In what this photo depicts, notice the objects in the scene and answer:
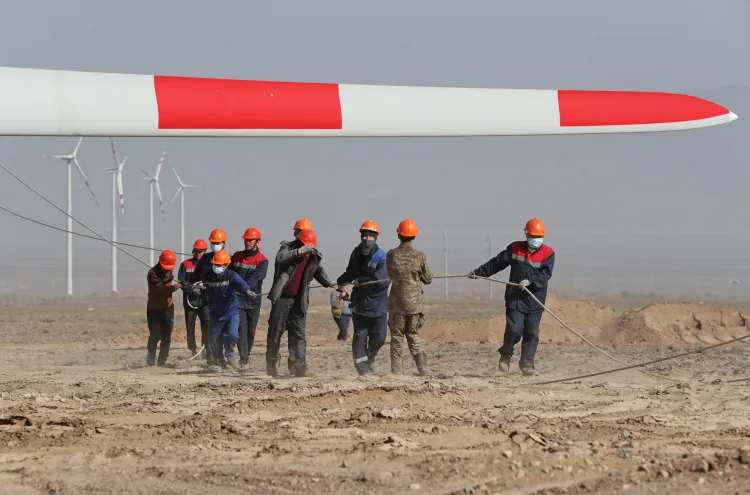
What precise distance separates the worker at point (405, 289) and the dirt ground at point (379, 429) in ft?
1.85

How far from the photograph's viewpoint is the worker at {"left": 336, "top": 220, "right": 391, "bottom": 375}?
13.7 meters

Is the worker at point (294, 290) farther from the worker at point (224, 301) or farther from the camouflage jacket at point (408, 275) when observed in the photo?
the worker at point (224, 301)

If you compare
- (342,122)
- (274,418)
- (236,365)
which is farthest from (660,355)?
(342,122)

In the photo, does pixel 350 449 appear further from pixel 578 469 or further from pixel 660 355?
pixel 660 355

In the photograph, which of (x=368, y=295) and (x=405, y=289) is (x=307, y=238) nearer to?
(x=368, y=295)

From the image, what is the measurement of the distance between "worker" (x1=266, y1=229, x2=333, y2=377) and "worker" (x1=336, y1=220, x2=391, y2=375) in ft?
1.16

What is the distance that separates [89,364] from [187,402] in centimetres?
731

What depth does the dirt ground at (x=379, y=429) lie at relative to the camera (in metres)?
7.25

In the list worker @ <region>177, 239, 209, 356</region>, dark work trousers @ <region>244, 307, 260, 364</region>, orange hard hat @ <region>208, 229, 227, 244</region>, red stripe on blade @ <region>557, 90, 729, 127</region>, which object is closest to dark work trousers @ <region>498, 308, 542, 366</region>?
dark work trousers @ <region>244, 307, 260, 364</region>

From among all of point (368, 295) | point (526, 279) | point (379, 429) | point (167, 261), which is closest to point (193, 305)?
point (167, 261)

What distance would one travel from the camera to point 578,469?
7.38 m

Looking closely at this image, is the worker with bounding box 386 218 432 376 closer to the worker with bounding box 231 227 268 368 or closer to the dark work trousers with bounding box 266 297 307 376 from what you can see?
the dark work trousers with bounding box 266 297 307 376

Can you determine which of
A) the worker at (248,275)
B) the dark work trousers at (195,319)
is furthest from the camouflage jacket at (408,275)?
the dark work trousers at (195,319)

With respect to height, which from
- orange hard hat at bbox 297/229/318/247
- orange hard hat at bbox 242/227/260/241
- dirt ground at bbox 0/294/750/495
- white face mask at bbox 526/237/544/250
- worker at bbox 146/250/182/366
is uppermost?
orange hard hat at bbox 242/227/260/241
